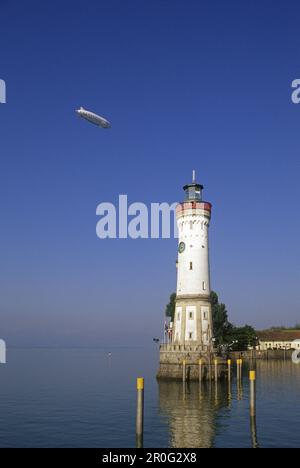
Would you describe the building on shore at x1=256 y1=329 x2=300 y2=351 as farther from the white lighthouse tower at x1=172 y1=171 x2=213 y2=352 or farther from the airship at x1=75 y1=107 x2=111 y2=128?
the airship at x1=75 y1=107 x2=111 y2=128

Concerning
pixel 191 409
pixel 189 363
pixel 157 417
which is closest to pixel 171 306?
pixel 189 363

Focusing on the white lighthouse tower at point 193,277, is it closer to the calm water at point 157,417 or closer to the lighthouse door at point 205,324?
the lighthouse door at point 205,324

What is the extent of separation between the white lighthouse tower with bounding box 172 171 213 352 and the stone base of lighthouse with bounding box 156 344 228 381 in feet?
5.63

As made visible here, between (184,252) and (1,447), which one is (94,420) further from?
(184,252)

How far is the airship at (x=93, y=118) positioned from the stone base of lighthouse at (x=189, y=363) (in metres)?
30.8

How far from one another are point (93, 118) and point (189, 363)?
110 ft

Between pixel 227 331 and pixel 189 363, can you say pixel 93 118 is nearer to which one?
pixel 189 363

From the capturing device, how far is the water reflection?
113ft

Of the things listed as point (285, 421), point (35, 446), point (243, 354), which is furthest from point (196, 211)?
point (243, 354)

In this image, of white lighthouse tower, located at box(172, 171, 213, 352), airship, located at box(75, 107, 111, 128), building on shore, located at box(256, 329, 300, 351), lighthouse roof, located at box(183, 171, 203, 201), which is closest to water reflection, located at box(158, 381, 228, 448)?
white lighthouse tower, located at box(172, 171, 213, 352)

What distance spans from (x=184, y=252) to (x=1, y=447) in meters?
40.7

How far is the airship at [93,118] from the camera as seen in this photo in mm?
67812
